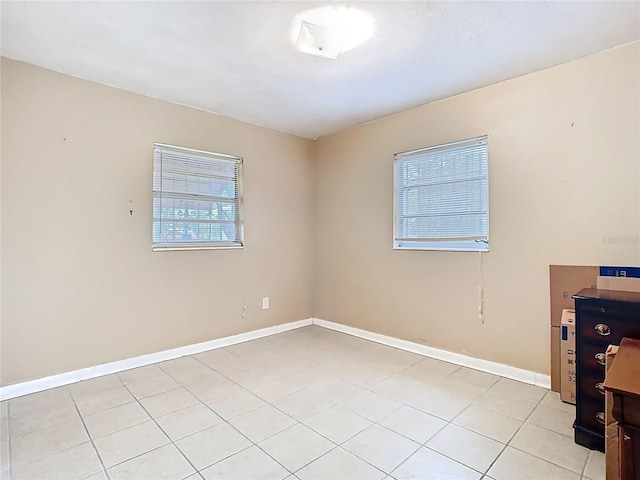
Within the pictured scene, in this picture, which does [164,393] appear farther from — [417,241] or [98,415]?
[417,241]

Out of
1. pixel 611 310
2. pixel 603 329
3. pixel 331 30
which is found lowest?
pixel 603 329

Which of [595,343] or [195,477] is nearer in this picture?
[195,477]

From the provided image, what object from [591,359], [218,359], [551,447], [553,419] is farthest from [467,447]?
[218,359]

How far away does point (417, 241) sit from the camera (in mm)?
3361

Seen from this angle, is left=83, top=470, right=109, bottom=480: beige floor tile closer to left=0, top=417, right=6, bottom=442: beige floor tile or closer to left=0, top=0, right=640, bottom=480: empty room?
left=0, top=0, right=640, bottom=480: empty room

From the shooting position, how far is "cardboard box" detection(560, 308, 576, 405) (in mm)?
2271

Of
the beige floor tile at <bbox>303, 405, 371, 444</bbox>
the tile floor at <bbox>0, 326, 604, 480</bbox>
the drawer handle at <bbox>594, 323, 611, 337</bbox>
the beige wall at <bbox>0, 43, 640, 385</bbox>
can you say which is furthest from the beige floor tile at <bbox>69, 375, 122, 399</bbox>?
the drawer handle at <bbox>594, 323, 611, 337</bbox>

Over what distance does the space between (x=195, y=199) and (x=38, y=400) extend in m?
1.94

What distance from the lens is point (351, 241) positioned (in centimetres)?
397

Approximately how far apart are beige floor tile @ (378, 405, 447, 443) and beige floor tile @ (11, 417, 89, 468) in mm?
1732

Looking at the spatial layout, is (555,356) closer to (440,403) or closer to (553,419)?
(553,419)

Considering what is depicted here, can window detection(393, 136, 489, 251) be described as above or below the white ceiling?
below

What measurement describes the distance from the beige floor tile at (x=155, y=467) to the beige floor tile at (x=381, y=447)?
822 millimetres

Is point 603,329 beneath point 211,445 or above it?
above
